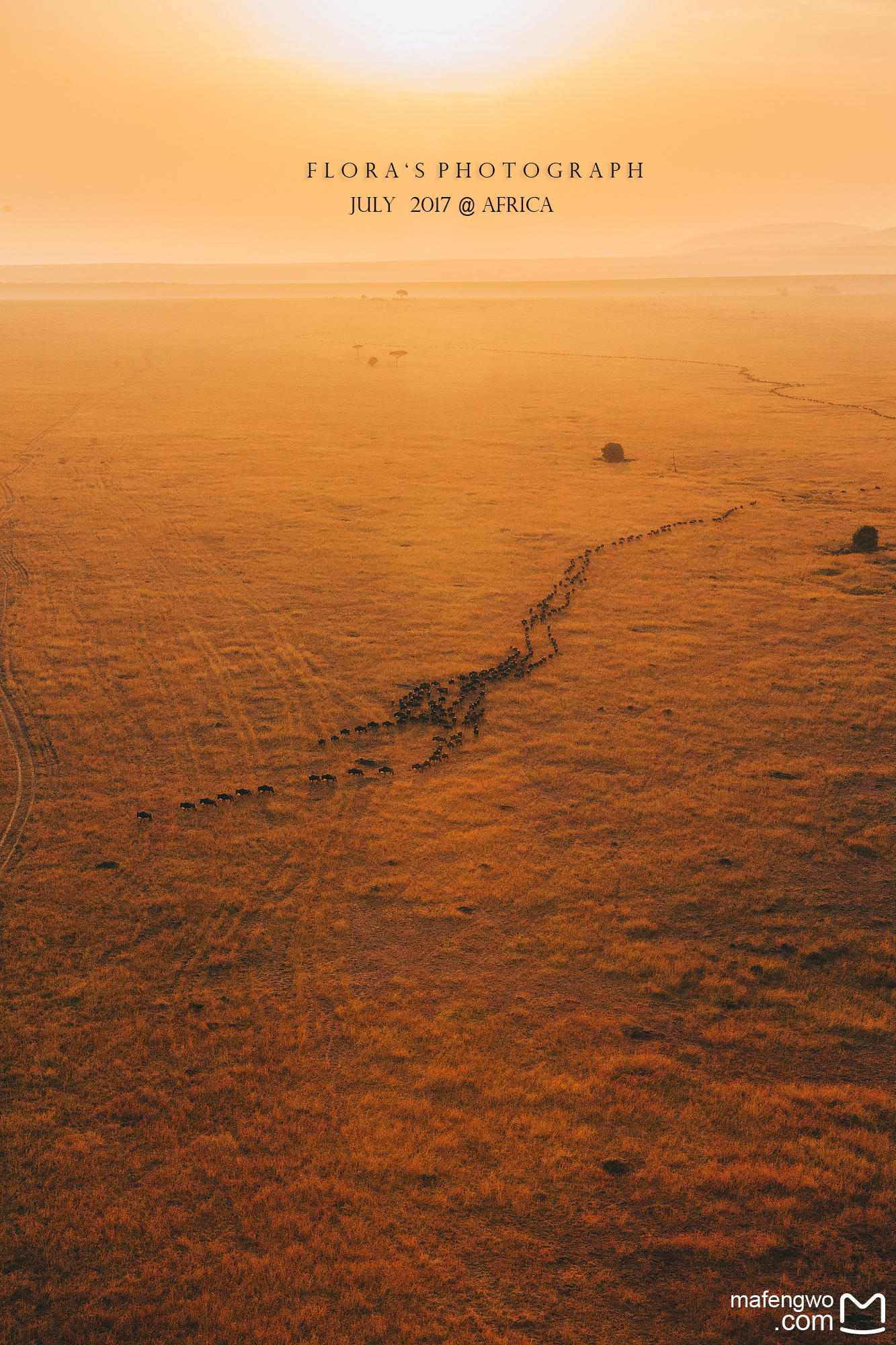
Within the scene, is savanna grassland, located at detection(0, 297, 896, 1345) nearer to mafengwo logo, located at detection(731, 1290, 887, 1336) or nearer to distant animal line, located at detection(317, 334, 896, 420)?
mafengwo logo, located at detection(731, 1290, 887, 1336)

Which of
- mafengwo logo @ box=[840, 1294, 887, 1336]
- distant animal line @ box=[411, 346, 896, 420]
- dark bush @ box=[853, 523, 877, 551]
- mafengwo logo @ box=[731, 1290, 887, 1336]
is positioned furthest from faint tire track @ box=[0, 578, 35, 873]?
distant animal line @ box=[411, 346, 896, 420]

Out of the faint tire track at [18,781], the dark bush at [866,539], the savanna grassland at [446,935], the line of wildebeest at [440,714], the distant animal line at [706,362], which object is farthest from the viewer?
the distant animal line at [706,362]

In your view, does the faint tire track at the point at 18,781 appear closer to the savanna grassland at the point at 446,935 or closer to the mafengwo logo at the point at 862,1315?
the savanna grassland at the point at 446,935

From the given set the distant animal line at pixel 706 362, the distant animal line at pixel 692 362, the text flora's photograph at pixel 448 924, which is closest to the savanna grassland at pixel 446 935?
the text flora's photograph at pixel 448 924

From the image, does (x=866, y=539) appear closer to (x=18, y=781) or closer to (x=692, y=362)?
(x=18, y=781)

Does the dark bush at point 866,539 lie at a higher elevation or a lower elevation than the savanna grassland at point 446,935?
higher

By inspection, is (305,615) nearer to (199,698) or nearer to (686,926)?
(199,698)
